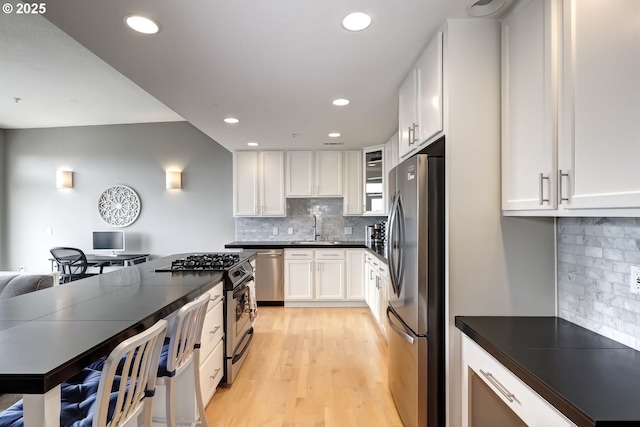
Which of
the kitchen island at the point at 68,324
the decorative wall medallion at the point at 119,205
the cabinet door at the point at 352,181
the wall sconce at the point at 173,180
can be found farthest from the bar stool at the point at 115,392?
the decorative wall medallion at the point at 119,205

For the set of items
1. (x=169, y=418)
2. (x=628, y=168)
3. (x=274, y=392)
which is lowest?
(x=274, y=392)

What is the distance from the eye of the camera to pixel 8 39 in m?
3.03

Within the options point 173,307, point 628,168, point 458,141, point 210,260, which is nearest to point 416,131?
point 458,141

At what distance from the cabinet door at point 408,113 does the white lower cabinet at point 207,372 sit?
1.66 metres

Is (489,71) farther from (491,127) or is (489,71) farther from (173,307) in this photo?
(173,307)

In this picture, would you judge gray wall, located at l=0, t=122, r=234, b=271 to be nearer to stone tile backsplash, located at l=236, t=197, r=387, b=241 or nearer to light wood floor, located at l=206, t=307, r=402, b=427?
stone tile backsplash, located at l=236, t=197, r=387, b=241

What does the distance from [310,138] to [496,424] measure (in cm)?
356

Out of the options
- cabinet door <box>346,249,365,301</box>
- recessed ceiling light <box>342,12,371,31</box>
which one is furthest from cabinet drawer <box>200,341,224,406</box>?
cabinet door <box>346,249,365,301</box>

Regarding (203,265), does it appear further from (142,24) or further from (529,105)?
(529,105)

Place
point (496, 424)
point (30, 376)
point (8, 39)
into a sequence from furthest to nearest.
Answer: point (8, 39) → point (496, 424) → point (30, 376)

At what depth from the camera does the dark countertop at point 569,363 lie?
0.85 metres

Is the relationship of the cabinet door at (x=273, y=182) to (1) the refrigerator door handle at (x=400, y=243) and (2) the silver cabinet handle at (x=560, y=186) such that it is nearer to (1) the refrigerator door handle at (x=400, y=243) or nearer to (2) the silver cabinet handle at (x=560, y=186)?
(1) the refrigerator door handle at (x=400, y=243)

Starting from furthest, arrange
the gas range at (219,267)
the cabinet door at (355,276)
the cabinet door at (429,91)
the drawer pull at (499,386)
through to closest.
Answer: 1. the cabinet door at (355,276)
2. the gas range at (219,267)
3. the cabinet door at (429,91)
4. the drawer pull at (499,386)

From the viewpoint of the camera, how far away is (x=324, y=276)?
4.75 meters
